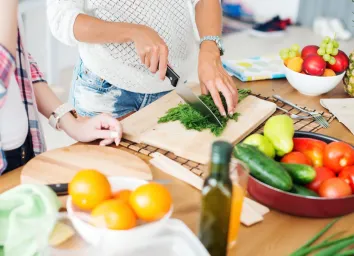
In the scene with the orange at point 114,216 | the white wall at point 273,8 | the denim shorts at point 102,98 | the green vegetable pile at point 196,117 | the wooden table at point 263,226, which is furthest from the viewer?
the white wall at point 273,8

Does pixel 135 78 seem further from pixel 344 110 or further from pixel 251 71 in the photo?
pixel 344 110

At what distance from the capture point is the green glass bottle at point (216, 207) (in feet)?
2.79

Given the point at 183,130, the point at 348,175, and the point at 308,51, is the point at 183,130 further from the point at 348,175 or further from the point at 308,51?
the point at 308,51

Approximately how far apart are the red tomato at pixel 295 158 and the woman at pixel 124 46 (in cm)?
42

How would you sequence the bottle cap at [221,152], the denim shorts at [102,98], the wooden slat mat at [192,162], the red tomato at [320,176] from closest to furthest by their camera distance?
the bottle cap at [221,152]
the red tomato at [320,176]
the wooden slat mat at [192,162]
the denim shorts at [102,98]

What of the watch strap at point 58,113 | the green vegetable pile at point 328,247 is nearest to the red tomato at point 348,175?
the green vegetable pile at point 328,247

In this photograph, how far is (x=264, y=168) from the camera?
1144mm

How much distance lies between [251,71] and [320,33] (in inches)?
130

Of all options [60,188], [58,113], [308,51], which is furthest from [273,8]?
[60,188]

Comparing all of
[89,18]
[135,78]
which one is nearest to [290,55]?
[135,78]

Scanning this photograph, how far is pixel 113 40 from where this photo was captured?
64.2 inches

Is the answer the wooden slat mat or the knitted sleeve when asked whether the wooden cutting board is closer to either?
the wooden slat mat

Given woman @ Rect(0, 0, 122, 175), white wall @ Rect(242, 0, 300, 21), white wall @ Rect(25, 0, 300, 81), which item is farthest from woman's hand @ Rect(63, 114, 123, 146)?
white wall @ Rect(242, 0, 300, 21)

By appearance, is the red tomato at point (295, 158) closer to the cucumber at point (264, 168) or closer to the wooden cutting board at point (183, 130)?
the cucumber at point (264, 168)
